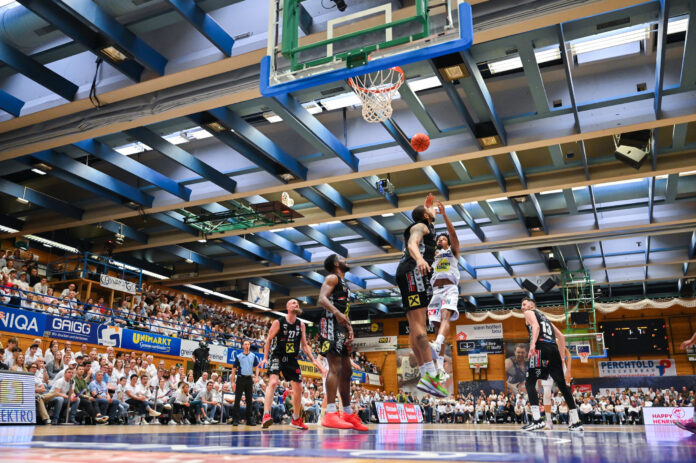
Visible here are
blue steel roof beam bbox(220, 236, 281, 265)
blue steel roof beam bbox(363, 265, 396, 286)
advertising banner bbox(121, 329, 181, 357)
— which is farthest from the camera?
blue steel roof beam bbox(363, 265, 396, 286)

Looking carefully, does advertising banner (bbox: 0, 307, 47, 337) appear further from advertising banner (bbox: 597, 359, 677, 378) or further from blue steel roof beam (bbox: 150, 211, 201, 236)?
advertising banner (bbox: 597, 359, 677, 378)

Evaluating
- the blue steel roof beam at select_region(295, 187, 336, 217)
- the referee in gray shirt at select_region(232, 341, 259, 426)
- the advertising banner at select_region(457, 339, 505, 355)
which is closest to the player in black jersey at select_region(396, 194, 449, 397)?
the referee in gray shirt at select_region(232, 341, 259, 426)

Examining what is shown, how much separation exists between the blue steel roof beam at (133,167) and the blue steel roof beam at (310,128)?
4407mm

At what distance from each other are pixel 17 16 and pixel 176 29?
2.71 metres

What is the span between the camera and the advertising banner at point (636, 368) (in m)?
26.4

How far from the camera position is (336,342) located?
20.5 ft

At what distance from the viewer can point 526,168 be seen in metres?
14.6

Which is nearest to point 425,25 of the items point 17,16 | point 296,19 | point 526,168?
point 296,19

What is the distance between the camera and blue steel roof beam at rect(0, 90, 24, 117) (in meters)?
10.7

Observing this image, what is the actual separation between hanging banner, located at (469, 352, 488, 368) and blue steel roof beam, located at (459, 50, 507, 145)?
20.2 m

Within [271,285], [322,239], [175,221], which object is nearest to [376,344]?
[271,285]

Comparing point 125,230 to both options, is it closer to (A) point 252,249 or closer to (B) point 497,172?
(A) point 252,249

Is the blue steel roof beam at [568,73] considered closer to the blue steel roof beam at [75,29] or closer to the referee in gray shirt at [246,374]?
the blue steel roof beam at [75,29]

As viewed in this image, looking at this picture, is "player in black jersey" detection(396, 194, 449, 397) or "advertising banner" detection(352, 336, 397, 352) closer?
"player in black jersey" detection(396, 194, 449, 397)
